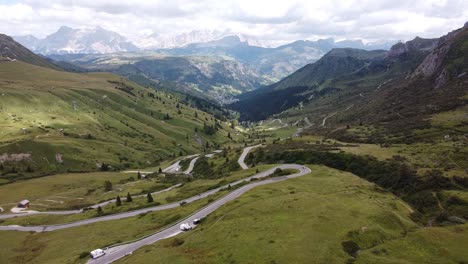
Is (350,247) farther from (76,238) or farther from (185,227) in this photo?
(76,238)

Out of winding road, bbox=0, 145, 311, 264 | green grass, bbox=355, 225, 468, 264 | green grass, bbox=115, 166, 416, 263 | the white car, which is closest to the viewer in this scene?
green grass, bbox=355, 225, 468, 264

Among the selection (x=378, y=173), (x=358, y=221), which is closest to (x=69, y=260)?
(x=358, y=221)

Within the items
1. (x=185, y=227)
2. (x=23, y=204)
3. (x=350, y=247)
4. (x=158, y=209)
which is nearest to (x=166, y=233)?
(x=185, y=227)

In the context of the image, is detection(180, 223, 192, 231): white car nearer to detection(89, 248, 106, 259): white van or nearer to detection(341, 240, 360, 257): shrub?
detection(89, 248, 106, 259): white van

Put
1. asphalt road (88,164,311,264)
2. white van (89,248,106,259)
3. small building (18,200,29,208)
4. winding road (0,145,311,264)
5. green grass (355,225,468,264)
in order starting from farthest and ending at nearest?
small building (18,200,29,208) < winding road (0,145,311,264) < white van (89,248,106,259) < asphalt road (88,164,311,264) < green grass (355,225,468,264)

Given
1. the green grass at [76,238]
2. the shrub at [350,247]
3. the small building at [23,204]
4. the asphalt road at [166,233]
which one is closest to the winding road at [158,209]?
the asphalt road at [166,233]

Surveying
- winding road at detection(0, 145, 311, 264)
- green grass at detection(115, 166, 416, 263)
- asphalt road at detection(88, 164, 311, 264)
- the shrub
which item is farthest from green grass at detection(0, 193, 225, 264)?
the shrub

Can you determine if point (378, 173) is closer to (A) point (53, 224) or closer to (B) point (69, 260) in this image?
(B) point (69, 260)

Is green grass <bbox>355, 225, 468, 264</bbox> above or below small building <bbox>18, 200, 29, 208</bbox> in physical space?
above
